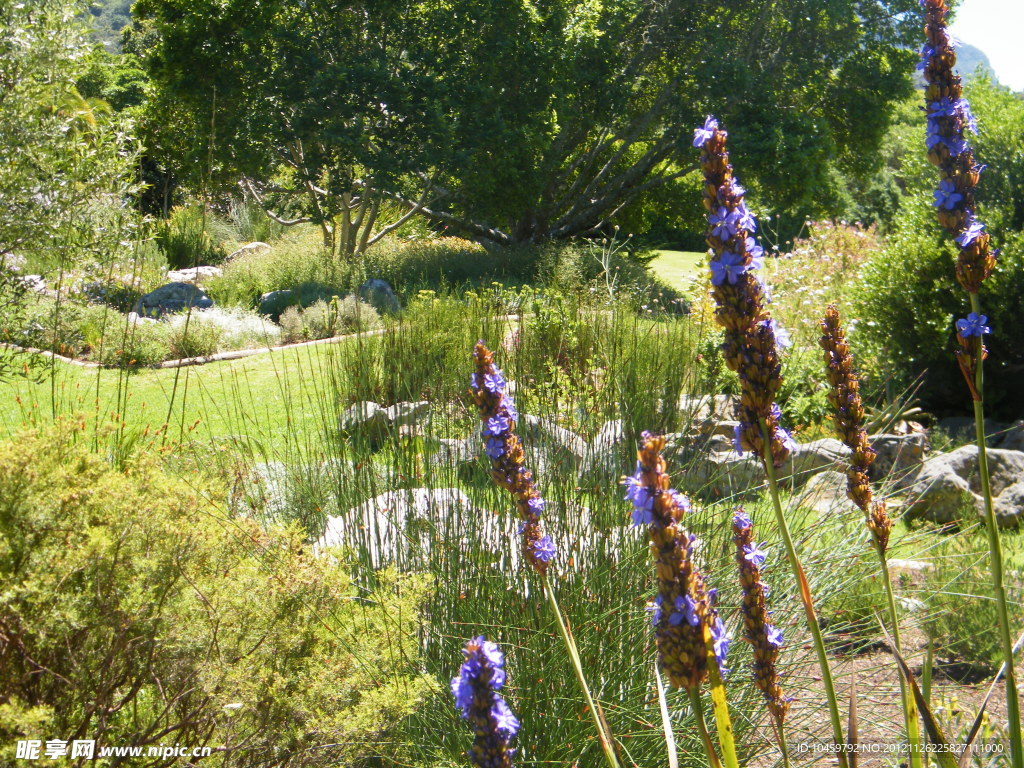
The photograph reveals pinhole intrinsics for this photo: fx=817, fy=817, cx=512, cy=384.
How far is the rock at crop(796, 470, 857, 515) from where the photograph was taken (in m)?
3.10

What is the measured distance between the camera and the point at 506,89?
14.5 meters

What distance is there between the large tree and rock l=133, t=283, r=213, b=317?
214 cm

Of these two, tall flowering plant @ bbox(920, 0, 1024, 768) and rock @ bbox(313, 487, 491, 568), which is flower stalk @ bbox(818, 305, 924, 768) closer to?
tall flowering plant @ bbox(920, 0, 1024, 768)

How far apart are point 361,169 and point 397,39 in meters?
2.44

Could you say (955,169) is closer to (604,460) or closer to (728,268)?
(728,268)

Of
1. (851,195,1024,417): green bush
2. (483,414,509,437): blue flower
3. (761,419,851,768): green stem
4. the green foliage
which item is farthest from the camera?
(851,195,1024,417): green bush

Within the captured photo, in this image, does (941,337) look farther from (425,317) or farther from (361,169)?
(361,169)

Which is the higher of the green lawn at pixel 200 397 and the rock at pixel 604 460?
the rock at pixel 604 460

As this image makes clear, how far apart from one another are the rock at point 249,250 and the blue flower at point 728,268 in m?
16.4

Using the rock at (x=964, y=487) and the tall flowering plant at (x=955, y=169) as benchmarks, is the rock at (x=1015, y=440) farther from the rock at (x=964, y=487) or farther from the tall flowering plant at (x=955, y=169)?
the tall flowering plant at (x=955, y=169)

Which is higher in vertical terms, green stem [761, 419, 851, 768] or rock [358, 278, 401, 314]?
green stem [761, 419, 851, 768]

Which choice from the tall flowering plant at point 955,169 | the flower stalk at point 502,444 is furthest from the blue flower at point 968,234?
the flower stalk at point 502,444

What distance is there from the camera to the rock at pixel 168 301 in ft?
38.0

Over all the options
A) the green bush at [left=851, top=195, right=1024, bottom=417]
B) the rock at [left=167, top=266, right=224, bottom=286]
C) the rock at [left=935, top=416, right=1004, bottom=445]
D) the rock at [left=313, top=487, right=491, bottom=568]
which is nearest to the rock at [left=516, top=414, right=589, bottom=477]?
the rock at [left=313, top=487, right=491, bottom=568]
